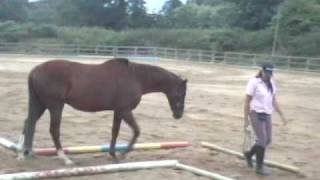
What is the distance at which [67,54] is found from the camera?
172 ft

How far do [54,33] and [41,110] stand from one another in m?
55.6

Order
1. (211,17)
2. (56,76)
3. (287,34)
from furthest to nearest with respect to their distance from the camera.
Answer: (211,17) < (287,34) < (56,76)

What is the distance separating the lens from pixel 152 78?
9297 millimetres

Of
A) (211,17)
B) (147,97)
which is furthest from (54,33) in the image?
(147,97)

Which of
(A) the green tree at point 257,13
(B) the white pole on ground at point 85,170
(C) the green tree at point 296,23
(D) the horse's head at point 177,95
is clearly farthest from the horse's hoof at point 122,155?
(A) the green tree at point 257,13

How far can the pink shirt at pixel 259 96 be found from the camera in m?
8.60

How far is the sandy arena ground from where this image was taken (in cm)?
878

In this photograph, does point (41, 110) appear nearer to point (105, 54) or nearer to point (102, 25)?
point (105, 54)

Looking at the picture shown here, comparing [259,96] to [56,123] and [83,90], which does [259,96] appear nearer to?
[83,90]

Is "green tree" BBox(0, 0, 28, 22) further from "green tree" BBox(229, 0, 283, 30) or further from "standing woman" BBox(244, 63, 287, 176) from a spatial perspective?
"standing woman" BBox(244, 63, 287, 176)

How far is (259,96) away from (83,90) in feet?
7.78

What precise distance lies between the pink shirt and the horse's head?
1.27m

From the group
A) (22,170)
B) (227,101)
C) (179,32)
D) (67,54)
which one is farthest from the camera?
(179,32)

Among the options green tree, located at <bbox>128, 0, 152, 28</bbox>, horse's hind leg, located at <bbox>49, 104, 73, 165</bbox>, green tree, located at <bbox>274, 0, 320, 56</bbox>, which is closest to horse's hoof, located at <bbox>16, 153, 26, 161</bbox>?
horse's hind leg, located at <bbox>49, 104, 73, 165</bbox>
